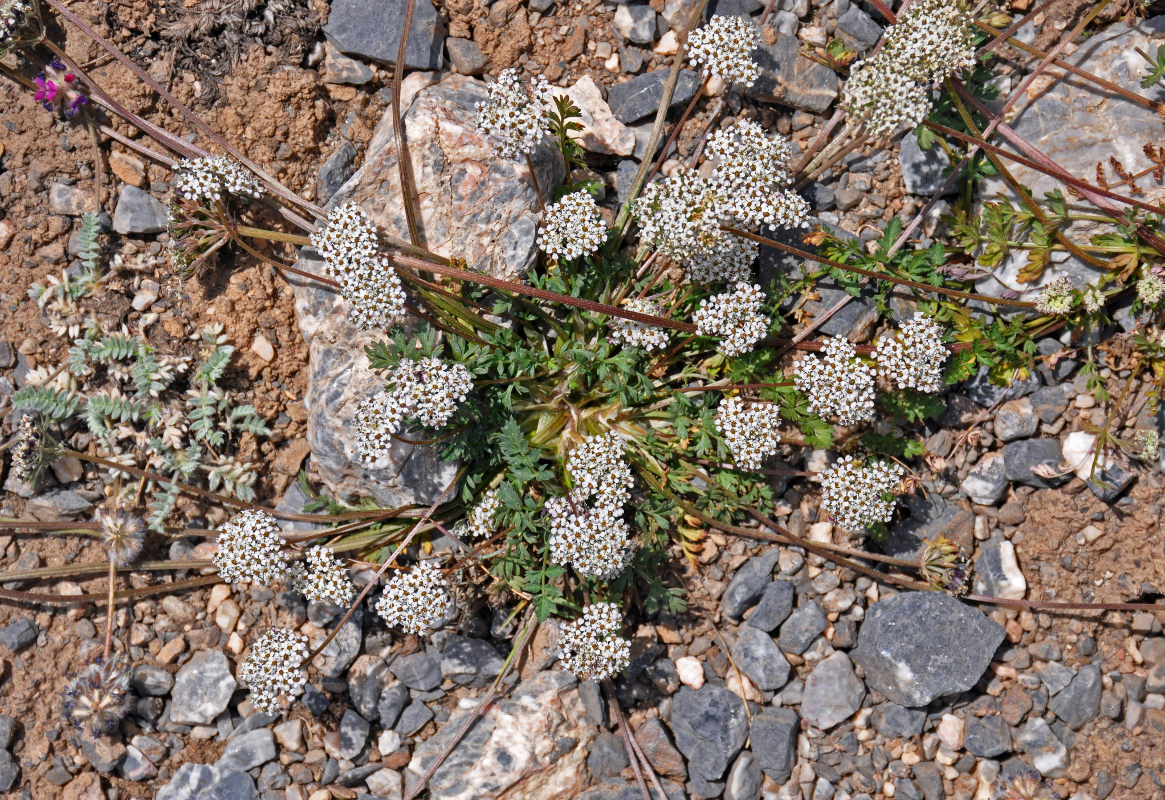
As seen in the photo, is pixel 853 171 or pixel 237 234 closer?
pixel 237 234

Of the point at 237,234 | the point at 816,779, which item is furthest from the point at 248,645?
the point at 816,779

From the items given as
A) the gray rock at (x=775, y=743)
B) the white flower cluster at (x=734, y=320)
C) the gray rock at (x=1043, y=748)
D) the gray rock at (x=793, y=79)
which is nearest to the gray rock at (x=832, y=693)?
the gray rock at (x=775, y=743)

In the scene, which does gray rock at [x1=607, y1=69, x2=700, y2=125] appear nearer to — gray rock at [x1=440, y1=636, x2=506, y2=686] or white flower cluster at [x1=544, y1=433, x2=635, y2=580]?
white flower cluster at [x1=544, y1=433, x2=635, y2=580]

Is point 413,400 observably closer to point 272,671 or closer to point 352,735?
point 272,671

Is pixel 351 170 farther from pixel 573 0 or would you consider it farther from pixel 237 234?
pixel 573 0

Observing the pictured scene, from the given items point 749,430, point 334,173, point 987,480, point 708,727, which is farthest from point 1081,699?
point 334,173

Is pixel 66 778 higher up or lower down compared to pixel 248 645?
lower down
